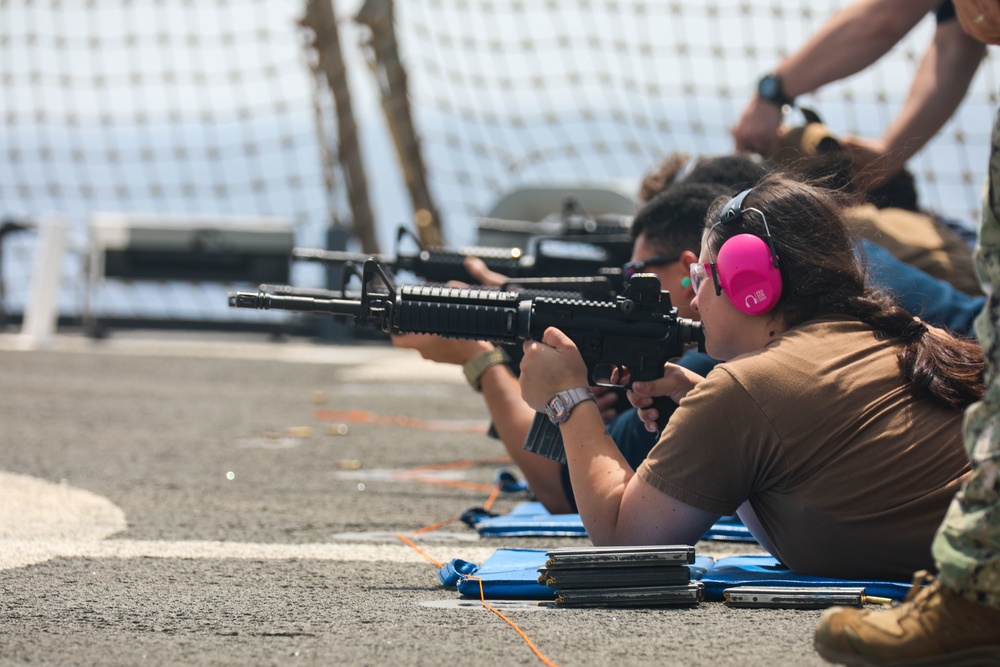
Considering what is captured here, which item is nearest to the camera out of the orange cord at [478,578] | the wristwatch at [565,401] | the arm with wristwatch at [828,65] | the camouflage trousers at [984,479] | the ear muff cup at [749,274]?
the camouflage trousers at [984,479]

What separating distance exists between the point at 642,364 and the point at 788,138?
66.6 inches

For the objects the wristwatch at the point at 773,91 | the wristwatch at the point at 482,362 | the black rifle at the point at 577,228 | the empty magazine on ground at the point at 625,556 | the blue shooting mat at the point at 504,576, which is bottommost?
the blue shooting mat at the point at 504,576

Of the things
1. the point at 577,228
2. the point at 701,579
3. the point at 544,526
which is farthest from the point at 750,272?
the point at 577,228

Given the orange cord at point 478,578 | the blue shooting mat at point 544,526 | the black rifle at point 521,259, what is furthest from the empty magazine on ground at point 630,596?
the black rifle at point 521,259

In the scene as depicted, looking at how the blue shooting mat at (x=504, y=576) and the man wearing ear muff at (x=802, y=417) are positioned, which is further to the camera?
the blue shooting mat at (x=504, y=576)

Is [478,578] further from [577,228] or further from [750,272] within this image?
[577,228]

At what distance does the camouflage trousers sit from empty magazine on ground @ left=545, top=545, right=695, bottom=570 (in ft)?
1.72

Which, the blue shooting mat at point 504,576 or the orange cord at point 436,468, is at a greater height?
the blue shooting mat at point 504,576

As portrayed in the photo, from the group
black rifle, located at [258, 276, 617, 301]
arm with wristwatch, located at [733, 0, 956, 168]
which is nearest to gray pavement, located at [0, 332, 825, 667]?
black rifle, located at [258, 276, 617, 301]

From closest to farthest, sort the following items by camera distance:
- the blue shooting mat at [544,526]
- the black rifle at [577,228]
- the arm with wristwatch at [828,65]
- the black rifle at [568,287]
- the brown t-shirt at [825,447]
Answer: the brown t-shirt at [825,447], the blue shooting mat at [544,526], the black rifle at [568,287], the arm with wristwatch at [828,65], the black rifle at [577,228]

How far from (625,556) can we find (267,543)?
1046 millimetres

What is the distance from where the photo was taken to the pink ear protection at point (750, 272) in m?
2.21

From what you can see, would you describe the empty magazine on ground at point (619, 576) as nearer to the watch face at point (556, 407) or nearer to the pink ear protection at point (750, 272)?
the watch face at point (556, 407)

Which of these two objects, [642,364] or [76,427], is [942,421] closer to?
[642,364]
